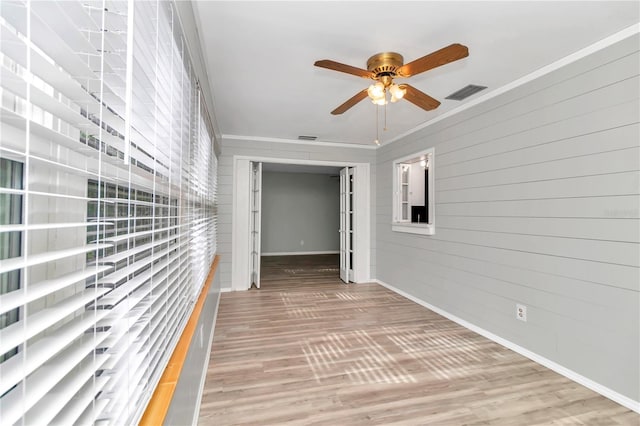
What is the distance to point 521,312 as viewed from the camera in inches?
110

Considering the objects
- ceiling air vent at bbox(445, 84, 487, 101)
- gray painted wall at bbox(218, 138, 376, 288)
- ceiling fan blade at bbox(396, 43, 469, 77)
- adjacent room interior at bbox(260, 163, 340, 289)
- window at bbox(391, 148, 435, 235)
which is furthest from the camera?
adjacent room interior at bbox(260, 163, 340, 289)

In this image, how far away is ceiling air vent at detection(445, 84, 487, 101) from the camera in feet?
9.86

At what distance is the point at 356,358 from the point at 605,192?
232 centimetres

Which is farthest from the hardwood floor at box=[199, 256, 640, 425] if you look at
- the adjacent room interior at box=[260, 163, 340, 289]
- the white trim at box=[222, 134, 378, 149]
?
the adjacent room interior at box=[260, 163, 340, 289]

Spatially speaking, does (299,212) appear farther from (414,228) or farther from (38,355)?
(38,355)

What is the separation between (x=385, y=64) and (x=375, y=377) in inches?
95.9

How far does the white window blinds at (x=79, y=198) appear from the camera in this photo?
0.42 meters

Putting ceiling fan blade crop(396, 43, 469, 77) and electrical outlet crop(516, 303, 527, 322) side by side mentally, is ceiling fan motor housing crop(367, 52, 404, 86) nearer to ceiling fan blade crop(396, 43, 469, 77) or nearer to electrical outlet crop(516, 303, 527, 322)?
ceiling fan blade crop(396, 43, 469, 77)

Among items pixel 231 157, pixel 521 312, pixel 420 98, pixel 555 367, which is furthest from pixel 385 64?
pixel 231 157

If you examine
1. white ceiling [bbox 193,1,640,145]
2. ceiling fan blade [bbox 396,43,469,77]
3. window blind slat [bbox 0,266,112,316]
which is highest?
white ceiling [bbox 193,1,640,145]

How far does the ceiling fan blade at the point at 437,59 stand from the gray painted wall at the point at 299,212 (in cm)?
701

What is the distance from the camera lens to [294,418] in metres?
1.89

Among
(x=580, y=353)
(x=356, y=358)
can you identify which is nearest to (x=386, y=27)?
(x=356, y=358)

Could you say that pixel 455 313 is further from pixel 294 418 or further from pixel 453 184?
pixel 294 418
